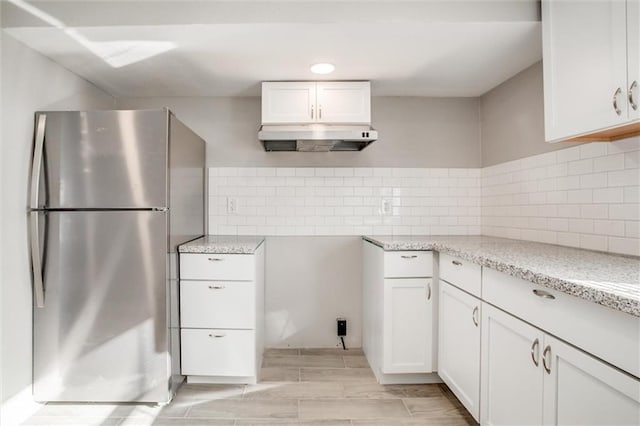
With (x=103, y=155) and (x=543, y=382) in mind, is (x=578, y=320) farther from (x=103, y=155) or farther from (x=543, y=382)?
(x=103, y=155)

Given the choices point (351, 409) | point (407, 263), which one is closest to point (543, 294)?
point (407, 263)

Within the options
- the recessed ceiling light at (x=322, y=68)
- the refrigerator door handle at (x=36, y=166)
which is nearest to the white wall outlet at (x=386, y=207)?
the recessed ceiling light at (x=322, y=68)

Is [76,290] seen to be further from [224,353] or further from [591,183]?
[591,183]

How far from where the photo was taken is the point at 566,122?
1.61m

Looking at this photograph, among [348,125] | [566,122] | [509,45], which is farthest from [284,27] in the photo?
[566,122]

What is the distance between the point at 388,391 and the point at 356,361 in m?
0.45

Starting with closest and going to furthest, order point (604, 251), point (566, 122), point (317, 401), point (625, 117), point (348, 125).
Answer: point (625, 117)
point (566, 122)
point (604, 251)
point (317, 401)
point (348, 125)

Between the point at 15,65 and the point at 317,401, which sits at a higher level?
the point at 15,65

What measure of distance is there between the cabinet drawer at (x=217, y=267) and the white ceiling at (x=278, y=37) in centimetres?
120

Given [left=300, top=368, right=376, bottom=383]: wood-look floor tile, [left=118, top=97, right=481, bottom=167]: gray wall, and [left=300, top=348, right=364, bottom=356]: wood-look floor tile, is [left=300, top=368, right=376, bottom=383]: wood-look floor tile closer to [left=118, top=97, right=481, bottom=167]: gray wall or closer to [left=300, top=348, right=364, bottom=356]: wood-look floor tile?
[left=300, top=348, right=364, bottom=356]: wood-look floor tile

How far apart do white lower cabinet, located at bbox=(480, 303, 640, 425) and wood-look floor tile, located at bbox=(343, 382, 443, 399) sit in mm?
565

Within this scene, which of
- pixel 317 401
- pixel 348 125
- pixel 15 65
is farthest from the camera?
pixel 348 125

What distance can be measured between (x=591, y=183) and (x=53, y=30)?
9.33 ft

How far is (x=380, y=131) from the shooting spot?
293cm
